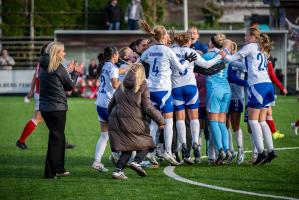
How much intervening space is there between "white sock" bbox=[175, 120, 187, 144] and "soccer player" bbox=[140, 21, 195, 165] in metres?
0.15

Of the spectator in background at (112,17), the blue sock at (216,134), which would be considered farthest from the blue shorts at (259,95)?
the spectator in background at (112,17)

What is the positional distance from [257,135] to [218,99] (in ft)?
2.79

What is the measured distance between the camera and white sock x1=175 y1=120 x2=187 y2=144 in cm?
1420

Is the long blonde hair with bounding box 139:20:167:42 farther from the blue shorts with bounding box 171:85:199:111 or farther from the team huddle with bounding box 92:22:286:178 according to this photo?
the blue shorts with bounding box 171:85:199:111

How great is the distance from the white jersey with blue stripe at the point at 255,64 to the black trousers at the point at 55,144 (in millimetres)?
3094

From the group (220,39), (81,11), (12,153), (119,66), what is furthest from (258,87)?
(81,11)

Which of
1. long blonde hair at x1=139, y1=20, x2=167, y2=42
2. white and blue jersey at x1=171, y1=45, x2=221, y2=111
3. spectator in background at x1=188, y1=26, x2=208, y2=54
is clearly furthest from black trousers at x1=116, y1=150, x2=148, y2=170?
spectator in background at x1=188, y1=26, x2=208, y2=54

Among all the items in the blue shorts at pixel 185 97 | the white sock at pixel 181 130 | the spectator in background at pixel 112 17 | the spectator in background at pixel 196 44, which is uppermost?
the spectator in background at pixel 112 17

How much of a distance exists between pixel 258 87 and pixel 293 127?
5.63m

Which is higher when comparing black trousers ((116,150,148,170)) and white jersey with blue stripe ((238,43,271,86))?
white jersey with blue stripe ((238,43,271,86))

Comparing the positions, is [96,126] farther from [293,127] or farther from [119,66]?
[119,66]

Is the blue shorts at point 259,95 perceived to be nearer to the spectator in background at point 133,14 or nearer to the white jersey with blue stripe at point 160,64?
the white jersey with blue stripe at point 160,64

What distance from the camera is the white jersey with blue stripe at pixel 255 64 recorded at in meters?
14.0

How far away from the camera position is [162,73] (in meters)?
14.0
